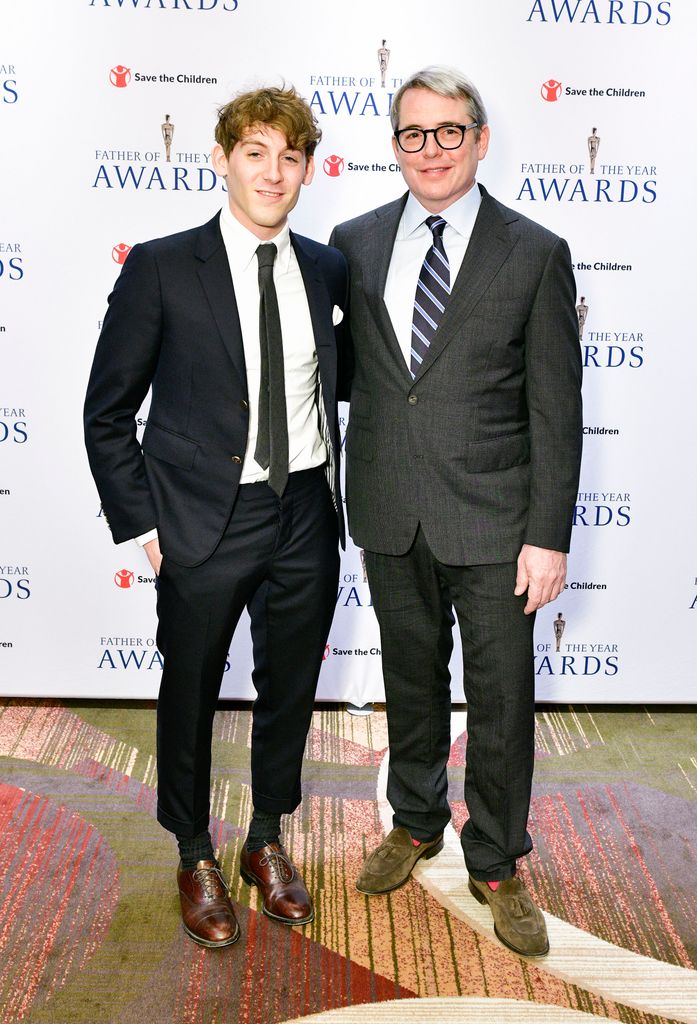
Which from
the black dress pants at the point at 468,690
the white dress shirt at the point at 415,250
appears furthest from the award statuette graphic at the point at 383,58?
the black dress pants at the point at 468,690

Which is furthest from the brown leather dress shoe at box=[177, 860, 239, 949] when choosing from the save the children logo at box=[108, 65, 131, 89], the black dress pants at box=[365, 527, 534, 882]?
the save the children logo at box=[108, 65, 131, 89]

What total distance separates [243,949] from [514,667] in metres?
0.89

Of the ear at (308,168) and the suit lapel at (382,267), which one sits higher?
the ear at (308,168)

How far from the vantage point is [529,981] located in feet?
7.90

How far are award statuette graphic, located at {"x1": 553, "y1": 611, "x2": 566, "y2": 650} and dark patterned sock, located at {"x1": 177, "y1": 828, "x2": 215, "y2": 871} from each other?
152 cm

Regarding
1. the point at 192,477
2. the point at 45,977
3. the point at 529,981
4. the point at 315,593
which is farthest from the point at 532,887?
the point at 192,477

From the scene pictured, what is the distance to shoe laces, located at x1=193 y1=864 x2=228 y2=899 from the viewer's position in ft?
8.39

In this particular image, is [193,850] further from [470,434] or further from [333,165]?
[333,165]

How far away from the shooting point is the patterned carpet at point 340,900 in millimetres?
2338

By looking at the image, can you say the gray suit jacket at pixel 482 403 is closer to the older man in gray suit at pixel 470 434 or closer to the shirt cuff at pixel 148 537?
the older man in gray suit at pixel 470 434

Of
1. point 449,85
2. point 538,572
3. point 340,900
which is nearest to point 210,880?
point 340,900

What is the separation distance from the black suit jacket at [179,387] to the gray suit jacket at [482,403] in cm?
11

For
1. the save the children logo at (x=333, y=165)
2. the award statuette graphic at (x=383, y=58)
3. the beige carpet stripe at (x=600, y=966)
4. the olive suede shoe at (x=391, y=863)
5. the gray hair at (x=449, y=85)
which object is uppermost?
the award statuette graphic at (x=383, y=58)

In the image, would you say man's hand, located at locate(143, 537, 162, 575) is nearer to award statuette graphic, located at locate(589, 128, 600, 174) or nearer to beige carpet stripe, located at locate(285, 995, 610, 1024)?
beige carpet stripe, located at locate(285, 995, 610, 1024)
